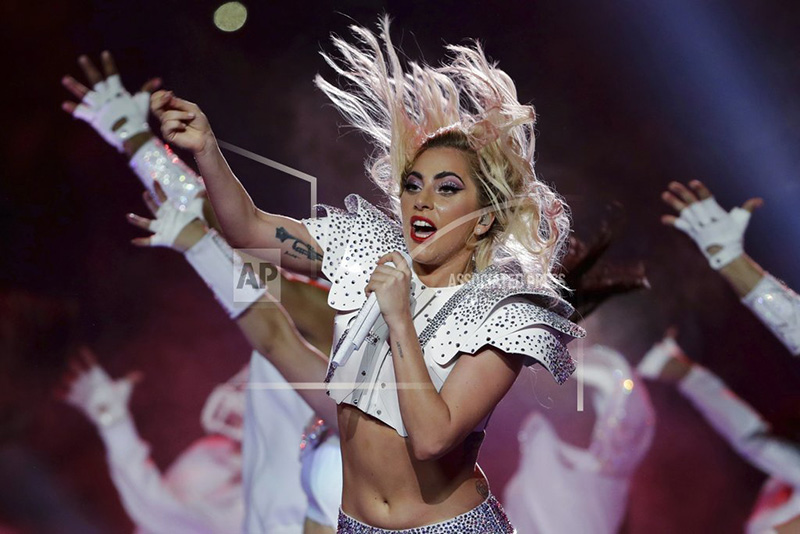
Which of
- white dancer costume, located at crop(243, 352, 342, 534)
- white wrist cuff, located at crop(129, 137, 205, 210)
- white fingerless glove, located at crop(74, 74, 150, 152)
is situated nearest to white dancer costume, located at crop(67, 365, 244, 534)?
white dancer costume, located at crop(243, 352, 342, 534)

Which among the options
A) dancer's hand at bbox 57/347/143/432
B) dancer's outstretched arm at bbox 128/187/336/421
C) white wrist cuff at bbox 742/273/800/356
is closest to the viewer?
dancer's outstretched arm at bbox 128/187/336/421

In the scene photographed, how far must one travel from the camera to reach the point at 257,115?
9.54 ft

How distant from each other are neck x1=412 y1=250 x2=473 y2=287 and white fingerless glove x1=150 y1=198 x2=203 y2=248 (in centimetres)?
120

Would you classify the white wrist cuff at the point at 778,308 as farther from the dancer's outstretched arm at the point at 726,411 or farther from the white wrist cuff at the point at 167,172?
the white wrist cuff at the point at 167,172

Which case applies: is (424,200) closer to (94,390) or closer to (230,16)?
(230,16)

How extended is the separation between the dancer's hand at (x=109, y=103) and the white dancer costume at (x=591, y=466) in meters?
1.96

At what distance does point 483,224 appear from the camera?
6.16 ft

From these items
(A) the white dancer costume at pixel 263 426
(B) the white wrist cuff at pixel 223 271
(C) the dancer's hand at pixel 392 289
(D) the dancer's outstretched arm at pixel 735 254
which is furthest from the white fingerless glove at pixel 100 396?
(D) the dancer's outstretched arm at pixel 735 254

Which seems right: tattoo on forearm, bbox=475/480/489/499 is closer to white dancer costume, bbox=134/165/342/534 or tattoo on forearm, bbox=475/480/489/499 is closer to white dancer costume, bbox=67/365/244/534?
white dancer costume, bbox=134/165/342/534

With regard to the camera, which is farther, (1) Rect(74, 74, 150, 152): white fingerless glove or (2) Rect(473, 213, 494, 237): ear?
(1) Rect(74, 74, 150, 152): white fingerless glove

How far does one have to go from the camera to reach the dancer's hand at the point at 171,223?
9.29ft

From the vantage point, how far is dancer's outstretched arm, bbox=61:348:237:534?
3439mm

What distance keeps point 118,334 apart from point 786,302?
2495mm

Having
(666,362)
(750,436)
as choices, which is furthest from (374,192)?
(750,436)
